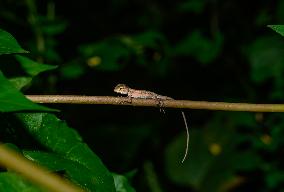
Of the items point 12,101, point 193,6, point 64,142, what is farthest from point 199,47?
point 12,101

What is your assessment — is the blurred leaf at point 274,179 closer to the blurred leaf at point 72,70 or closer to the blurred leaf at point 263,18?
the blurred leaf at point 263,18

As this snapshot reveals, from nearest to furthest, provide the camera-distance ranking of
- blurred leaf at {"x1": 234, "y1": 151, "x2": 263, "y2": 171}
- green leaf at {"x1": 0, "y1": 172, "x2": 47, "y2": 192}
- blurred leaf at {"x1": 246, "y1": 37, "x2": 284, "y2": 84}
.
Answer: green leaf at {"x1": 0, "y1": 172, "x2": 47, "y2": 192}
blurred leaf at {"x1": 234, "y1": 151, "x2": 263, "y2": 171}
blurred leaf at {"x1": 246, "y1": 37, "x2": 284, "y2": 84}

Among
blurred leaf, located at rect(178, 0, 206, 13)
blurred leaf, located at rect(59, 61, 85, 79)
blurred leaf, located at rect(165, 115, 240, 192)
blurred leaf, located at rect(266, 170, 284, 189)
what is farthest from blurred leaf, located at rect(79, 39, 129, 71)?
blurred leaf, located at rect(165, 115, 240, 192)

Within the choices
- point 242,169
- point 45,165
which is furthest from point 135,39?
point 45,165

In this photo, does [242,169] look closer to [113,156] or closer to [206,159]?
[206,159]

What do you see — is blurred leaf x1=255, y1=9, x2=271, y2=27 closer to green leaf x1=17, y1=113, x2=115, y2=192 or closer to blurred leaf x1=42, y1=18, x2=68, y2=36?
blurred leaf x1=42, y1=18, x2=68, y2=36

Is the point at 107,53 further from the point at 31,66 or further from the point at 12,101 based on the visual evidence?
the point at 12,101

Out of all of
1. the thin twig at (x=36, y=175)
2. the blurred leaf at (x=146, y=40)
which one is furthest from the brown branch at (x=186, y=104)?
the blurred leaf at (x=146, y=40)
